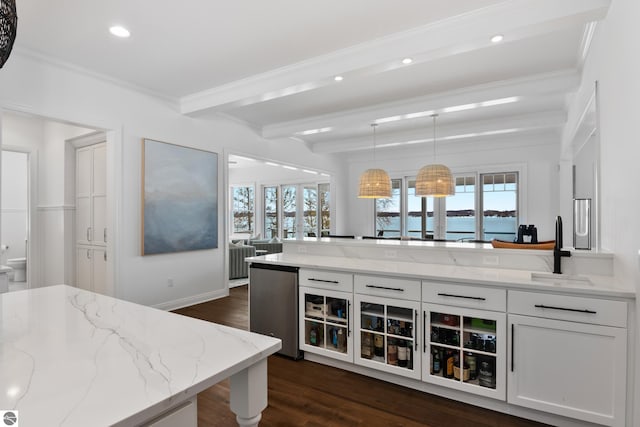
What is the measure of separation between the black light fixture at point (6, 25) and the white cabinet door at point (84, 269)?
13.4 feet

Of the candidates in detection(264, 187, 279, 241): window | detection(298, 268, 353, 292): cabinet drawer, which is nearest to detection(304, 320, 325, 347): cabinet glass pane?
detection(298, 268, 353, 292): cabinet drawer

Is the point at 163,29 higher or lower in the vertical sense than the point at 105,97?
higher

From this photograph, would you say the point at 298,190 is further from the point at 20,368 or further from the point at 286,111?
the point at 20,368

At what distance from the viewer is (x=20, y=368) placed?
883 millimetres

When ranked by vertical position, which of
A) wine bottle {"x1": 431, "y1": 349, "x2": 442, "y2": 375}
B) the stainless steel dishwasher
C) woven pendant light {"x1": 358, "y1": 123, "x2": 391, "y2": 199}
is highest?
Answer: woven pendant light {"x1": 358, "y1": 123, "x2": 391, "y2": 199}

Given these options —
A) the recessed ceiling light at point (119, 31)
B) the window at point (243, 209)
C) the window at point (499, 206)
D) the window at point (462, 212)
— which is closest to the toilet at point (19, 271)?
the recessed ceiling light at point (119, 31)

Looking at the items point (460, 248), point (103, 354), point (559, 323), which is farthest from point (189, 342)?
point (460, 248)

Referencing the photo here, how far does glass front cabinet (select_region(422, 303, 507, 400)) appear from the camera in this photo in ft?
7.17

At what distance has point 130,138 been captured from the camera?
4.12m

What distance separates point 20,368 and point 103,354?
0.58ft

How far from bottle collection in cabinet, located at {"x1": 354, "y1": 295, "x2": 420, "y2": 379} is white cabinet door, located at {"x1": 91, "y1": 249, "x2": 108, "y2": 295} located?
329cm

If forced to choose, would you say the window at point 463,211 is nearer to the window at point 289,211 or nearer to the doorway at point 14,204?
the window at point 289,211

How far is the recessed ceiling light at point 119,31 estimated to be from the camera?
2880 millimetres

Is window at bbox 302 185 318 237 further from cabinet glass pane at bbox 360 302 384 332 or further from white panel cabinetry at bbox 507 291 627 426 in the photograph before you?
white panel cabinetry at bbox 507 291 627 426
